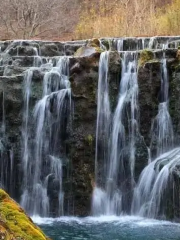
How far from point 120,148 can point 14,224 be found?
8.55 metres

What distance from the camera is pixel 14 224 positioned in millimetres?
4484

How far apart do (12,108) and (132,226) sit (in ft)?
18.3

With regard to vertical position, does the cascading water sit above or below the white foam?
above

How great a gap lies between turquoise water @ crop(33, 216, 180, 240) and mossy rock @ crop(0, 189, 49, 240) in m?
4.38

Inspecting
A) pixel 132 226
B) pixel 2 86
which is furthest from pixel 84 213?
pixel 2 86

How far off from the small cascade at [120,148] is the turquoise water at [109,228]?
0.74 meters

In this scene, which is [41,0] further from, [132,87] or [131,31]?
[132,87]

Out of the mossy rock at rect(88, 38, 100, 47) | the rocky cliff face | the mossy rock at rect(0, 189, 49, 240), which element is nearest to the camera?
the mossy rock at rect(0, 189, 49, 240)

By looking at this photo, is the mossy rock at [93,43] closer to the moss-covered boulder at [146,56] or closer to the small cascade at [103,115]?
the small cascade at [103,115]

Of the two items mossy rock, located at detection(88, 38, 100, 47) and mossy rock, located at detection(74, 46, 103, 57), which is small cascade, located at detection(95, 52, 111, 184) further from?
mossy rock, located at detection(88, 38, 100, 47)

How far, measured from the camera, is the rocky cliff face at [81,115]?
12.7 metres

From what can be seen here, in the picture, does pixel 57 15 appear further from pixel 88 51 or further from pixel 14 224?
pixel 14 224

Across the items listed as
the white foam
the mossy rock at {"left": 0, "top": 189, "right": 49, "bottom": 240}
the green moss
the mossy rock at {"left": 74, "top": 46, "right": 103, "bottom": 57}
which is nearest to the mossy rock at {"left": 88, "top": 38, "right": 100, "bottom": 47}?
the mossy rock at {"left": 74, "top": 46, "right": 103, "bottom": 57}

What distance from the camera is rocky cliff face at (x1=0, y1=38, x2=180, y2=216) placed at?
1266 centimetres
